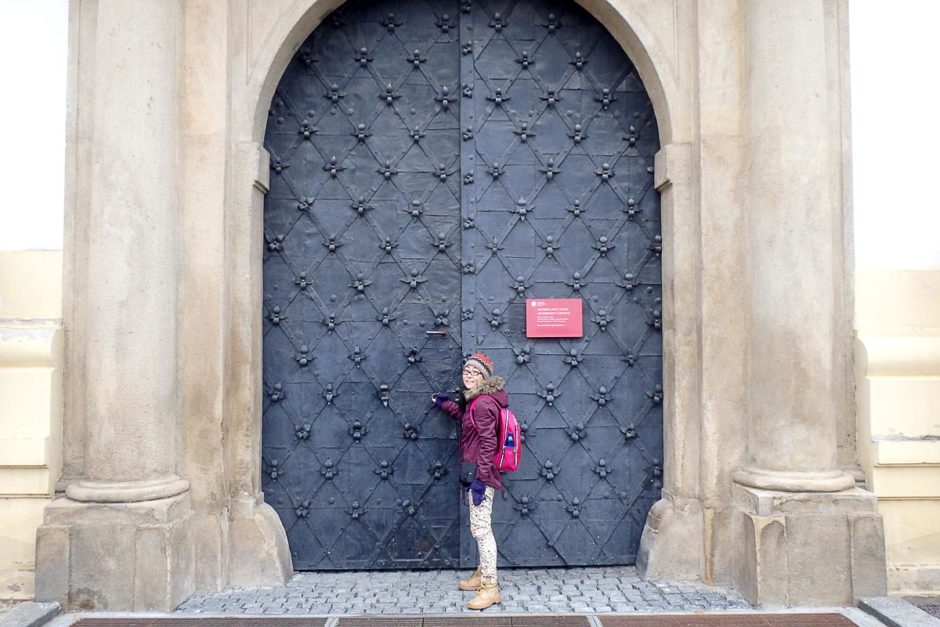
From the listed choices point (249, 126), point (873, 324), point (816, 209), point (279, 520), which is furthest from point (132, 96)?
point (873, 324)

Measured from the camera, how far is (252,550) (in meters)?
5.02

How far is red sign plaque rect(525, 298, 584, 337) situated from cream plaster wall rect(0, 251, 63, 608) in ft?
9.93

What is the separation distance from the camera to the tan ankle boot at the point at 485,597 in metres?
4.59

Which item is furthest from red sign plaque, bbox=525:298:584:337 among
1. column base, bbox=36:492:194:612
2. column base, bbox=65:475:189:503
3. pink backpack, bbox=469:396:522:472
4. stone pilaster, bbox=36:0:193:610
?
column base, bbox=36:492:194:612

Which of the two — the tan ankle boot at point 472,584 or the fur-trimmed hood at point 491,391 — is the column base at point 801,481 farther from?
the tan ankle boot at point 472,584

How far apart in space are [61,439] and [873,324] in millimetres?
5155

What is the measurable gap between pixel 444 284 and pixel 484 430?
4.34ft

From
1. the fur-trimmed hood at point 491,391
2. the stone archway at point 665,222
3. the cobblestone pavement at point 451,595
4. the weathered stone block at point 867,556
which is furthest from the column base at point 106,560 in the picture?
the weathered stone block at point 867,556

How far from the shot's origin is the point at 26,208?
4.90 metres

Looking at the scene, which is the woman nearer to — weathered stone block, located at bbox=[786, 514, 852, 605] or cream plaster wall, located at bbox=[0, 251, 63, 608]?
weathered stone block, located at bbox=[786, 514, 852, 605]

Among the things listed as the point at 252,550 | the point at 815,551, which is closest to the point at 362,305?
the point at 252,550

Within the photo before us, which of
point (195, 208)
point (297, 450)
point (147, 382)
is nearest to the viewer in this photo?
point (147, 382)

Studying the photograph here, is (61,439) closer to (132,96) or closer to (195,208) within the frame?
(195,208)

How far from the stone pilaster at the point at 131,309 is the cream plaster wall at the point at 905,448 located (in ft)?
14.0
